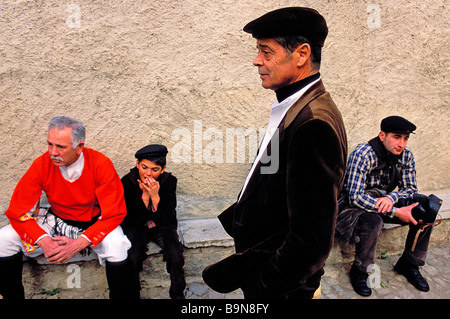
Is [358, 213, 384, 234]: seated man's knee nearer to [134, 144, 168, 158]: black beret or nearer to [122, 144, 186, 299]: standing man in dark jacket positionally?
[122, 144, 186, 299]: standing man in dark jacket

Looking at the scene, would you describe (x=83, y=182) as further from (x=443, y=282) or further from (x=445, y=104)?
(x=445, y=104)

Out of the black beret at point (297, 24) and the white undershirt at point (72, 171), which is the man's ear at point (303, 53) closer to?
the black beret at point (297, 24)

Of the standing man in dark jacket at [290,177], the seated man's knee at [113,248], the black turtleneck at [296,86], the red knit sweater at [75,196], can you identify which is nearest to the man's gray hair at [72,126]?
the red knit sweater at [75,196]

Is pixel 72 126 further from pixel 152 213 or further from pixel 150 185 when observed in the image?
pixel 152 213

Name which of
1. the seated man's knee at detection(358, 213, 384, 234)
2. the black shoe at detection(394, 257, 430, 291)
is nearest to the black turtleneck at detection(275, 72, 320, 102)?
the seated man's knee at detection(358, 213, 384, 234)

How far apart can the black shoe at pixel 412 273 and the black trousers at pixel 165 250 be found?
92.8 inches

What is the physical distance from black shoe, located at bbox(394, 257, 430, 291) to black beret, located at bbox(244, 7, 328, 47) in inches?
120

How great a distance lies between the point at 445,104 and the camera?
4.07m

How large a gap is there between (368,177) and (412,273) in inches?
43.0

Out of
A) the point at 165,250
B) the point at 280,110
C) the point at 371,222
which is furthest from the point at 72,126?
the point at 371,222

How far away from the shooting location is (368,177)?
3457mm

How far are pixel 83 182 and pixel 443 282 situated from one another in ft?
12.3

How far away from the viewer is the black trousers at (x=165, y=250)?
9.57ft

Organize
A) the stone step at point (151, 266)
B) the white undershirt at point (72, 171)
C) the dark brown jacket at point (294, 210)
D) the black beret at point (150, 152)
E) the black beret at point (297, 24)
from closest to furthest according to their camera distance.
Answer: the dark brown jacket at point (294, 210) → the black beret at point (297, 24) → the white undershirt at point (72, 171) → the black beret at point (150, 152) → the stone step at point (151, 266)
